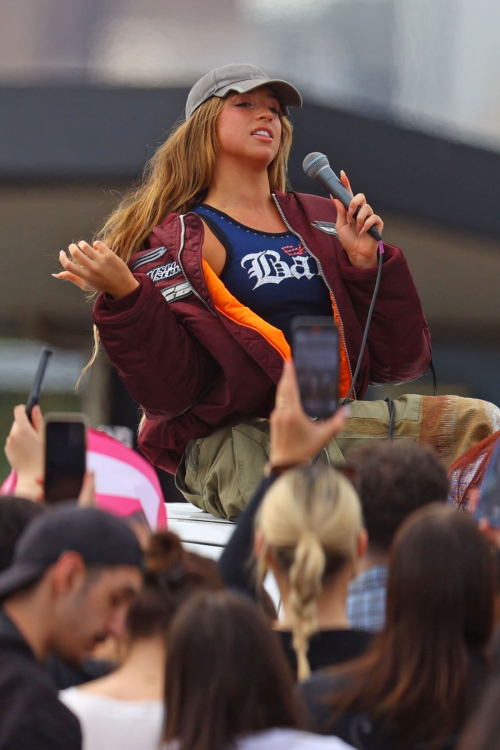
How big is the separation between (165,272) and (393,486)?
134 cm

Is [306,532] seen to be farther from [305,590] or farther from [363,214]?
[363,214]

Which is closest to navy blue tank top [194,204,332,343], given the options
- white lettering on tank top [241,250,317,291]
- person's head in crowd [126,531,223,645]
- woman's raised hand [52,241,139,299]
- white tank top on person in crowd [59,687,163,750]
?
white lettering on tank top [241,250,317,291]

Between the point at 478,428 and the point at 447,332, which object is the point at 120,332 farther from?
the point at 447,332

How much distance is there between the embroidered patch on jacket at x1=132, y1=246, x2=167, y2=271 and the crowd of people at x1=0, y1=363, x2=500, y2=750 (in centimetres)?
141

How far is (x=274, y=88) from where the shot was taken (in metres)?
3.30

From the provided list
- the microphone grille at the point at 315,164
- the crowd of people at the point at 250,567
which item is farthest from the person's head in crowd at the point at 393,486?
the microphone grille at the point at 315,164

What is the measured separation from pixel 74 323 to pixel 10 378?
750 mm

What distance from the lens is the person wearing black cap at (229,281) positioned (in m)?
3.01

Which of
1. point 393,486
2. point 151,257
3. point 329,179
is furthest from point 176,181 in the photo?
point 393,486

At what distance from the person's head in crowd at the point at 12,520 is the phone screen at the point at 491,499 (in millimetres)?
793

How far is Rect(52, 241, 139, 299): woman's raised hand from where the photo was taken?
275 cm

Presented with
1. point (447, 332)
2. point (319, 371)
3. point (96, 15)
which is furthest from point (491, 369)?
point (319, 371)

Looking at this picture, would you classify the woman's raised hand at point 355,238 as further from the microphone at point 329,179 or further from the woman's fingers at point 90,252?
the woman's fingers at point 90,252

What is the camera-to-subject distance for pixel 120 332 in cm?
294
